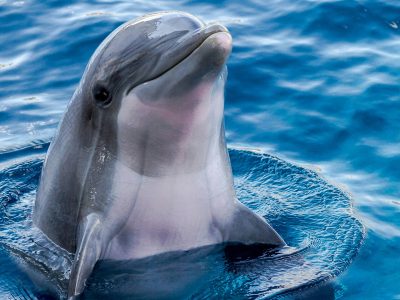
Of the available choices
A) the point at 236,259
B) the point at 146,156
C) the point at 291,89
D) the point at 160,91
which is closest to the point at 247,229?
the point at 236,259

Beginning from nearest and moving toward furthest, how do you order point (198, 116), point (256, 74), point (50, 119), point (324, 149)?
1. point (198, 116)
2. point (324, 149)
3. point (50, 119)
4. point (256, 74)

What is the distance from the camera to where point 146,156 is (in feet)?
21.9

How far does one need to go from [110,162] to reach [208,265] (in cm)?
122

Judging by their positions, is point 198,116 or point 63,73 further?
point 63,73

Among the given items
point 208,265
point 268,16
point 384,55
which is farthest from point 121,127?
point 268,16

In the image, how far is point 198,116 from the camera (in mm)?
6359

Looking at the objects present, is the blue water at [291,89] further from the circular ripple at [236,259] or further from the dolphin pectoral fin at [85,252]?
the dolphin pectoral fin at [85,252]

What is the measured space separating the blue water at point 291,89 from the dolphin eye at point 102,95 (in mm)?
1746

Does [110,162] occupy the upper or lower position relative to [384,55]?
upper

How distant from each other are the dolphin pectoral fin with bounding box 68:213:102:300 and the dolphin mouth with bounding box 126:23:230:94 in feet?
4.37

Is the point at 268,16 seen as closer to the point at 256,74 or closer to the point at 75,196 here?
the point at 256,74

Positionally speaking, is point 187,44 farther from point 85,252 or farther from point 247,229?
point 247,229

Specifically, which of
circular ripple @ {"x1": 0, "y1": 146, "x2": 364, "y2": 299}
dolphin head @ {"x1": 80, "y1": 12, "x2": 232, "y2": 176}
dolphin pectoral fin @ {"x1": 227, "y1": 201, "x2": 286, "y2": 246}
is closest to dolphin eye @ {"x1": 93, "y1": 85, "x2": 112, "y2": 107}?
dolphin head @ {"x1": 80, "y1": 12, "x2": 232, "y2": 176}

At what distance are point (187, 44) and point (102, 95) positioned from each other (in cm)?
98
